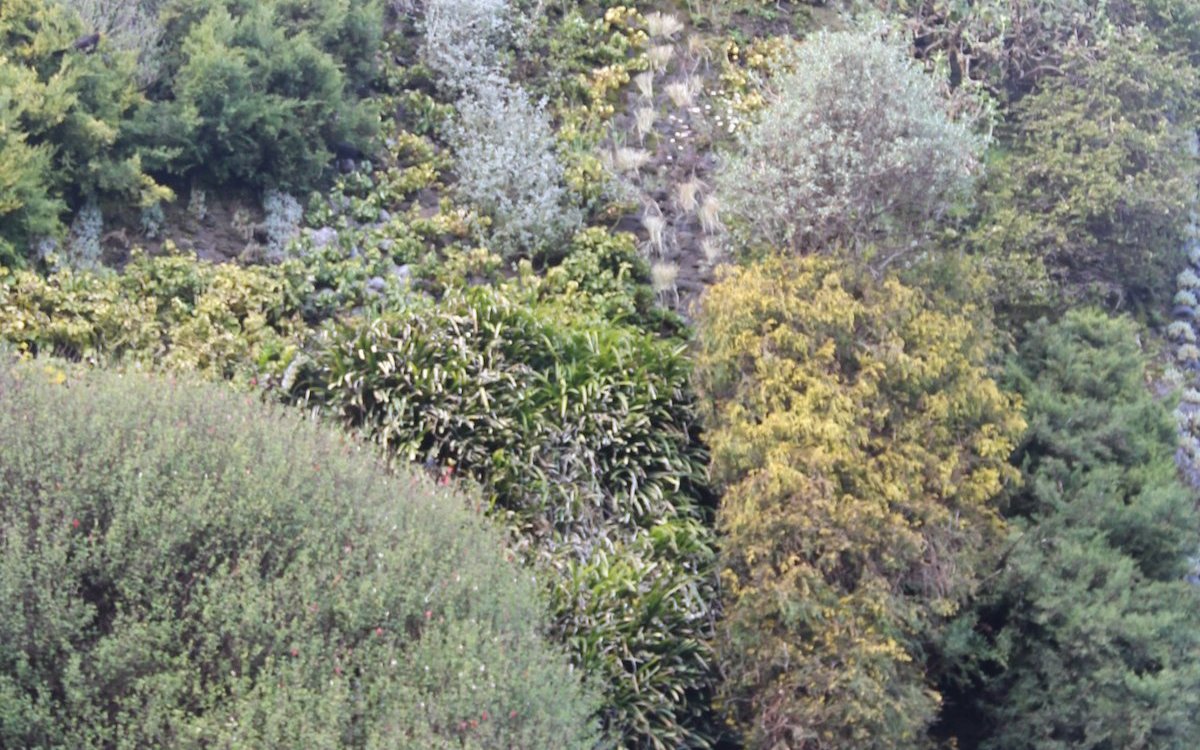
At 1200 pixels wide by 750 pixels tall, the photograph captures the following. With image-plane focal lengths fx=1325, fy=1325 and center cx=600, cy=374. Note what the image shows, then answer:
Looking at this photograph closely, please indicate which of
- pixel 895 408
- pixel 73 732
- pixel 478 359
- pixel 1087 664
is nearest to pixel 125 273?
pixel 478 359

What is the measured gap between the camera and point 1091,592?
25.5ft

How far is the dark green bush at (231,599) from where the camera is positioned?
5043mm

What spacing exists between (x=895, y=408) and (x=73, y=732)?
17.0ft

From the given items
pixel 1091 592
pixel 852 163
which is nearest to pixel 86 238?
pixel 852 163

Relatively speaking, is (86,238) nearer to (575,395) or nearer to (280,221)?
(280,221)

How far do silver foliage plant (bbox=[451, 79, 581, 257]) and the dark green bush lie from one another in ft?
13.9

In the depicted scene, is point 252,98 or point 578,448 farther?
point 252,98

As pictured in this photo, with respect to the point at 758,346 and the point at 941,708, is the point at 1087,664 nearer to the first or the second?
the point at 941,708

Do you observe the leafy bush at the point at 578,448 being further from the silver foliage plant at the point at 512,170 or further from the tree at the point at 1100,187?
the tree at the point at 1100,187

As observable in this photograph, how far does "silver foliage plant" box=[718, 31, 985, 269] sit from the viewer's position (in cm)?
912

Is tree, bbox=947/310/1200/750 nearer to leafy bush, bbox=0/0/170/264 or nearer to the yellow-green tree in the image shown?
the yellow-green tree

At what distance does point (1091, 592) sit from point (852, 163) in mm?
3238

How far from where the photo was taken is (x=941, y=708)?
7953 millimetres

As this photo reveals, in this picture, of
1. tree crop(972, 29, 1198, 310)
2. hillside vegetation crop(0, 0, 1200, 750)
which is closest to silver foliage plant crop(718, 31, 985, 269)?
hillside vegetation crop(0, 0, 1200, 750)
